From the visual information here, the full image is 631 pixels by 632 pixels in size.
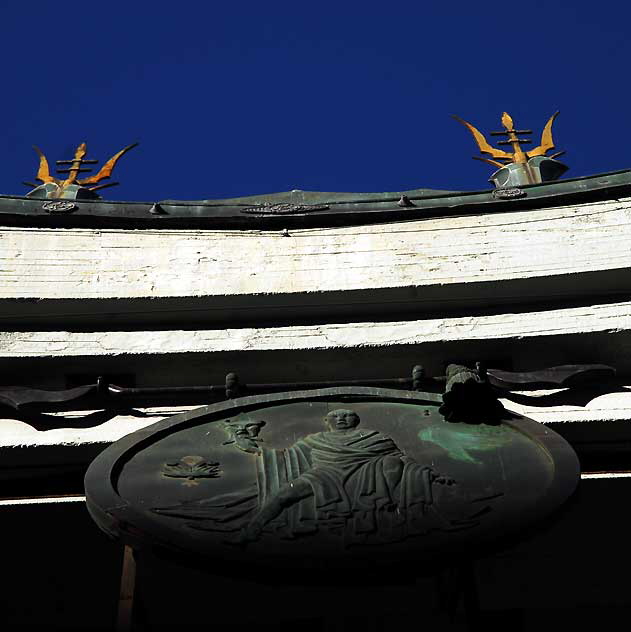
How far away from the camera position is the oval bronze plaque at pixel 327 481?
4.65 metres

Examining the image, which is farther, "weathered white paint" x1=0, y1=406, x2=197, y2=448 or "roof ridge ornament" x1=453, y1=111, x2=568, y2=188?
"roof ridge ornament" x1=453, y1=111, x2=568, y2=188

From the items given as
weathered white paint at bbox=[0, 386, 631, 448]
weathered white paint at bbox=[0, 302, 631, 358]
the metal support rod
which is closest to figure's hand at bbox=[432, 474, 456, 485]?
weathered white paint at bbox=[0, 386, 631, 448]

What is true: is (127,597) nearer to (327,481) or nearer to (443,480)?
(327,481)

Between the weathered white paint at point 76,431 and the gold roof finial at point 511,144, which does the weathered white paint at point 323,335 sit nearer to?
the weathered white paint at point 76,431

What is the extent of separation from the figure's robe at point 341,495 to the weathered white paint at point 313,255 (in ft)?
6.00

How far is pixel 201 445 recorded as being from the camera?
5.47m

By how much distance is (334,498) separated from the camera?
492 cm

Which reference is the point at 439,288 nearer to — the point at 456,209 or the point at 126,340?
the point at 456,209

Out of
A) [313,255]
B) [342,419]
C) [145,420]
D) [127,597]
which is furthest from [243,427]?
[313,255]

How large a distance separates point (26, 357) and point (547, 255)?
3.04 meters

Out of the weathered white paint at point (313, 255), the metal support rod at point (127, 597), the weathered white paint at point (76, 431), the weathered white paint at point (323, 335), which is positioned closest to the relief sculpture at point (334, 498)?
the metal support rod at point (127, 597)

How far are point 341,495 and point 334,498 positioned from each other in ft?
0.11

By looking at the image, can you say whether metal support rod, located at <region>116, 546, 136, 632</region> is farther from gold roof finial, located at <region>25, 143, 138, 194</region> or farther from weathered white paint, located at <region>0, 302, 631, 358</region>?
gold roof finial, located at <region>25, 143, 138, 194</region>

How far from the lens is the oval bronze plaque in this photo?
4648mm
